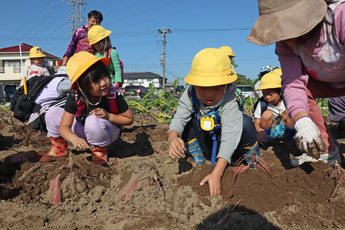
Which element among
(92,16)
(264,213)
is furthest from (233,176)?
(92,16)

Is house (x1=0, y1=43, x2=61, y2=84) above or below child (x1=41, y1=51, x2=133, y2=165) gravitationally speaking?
above

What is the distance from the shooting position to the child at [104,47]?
3584mm

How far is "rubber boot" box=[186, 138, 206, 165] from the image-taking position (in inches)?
94.9

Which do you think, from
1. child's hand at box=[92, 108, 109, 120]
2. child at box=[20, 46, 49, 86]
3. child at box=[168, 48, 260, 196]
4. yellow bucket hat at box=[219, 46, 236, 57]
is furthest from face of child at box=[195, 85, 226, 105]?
child at box=[20, 46, 49, 86]

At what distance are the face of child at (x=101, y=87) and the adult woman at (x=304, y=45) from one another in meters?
1.18

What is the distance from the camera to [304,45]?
72.6 inches

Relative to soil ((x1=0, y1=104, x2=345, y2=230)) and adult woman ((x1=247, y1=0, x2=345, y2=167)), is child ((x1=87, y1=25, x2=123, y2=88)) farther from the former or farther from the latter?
adult woman ((x1=247, y1=0, x2=345, y2=167))

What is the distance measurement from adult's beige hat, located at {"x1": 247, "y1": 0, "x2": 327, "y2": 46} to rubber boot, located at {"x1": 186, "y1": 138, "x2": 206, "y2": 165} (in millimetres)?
1040

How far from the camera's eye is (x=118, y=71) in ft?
13.0

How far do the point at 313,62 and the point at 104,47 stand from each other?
103 inches

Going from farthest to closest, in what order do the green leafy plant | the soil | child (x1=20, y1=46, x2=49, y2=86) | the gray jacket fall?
1. the green leafy plant
2. child (x1=20, y1=46, x2=49, y2=86)
3. the gray jacket
4. the soil

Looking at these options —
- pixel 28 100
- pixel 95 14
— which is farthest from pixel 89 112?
pixel 95 14

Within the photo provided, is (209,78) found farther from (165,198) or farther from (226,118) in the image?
(165,198)

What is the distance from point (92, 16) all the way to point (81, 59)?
2139 millimetres
